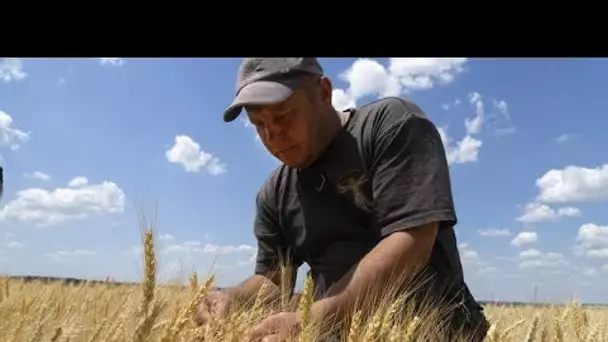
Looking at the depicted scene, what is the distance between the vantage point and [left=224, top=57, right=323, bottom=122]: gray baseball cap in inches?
67.1

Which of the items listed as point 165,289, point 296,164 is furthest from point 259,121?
point 165,289

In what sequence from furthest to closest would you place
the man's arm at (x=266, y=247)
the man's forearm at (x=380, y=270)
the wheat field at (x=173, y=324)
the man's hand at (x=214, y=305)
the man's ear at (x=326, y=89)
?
1. the man's arm at (x=266, y=247)
2. the man's ear at (x=326, y=89)
3. the man's hand at (x=214, y=305)
4. the man's forearm at (x=380, y=270)
5. the wheat field at (x=173, y=324)

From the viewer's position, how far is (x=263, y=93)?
170cm

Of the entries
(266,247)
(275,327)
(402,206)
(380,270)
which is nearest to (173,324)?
(275,327)

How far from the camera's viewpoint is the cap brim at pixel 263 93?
1.69 meters

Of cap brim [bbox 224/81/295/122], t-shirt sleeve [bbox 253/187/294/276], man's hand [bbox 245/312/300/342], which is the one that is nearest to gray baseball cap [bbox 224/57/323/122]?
cap brim [bbox 224/81/295/122]

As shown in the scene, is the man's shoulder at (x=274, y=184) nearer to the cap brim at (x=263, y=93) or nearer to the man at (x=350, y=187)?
the man at (x=350, y=187)

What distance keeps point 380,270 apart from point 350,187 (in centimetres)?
32

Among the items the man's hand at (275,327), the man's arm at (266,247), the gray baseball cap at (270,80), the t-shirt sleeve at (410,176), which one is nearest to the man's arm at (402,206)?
the t-shirt sleeve at (410,176)

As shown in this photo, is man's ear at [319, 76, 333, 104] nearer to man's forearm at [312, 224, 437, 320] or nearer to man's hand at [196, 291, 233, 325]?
man's forearm at [312, 224, 437, 320]

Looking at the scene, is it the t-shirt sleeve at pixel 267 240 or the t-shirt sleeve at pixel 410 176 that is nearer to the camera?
the t-shirt sleeve at pixel 410 176

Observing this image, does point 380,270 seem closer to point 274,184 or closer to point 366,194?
point 366,194
